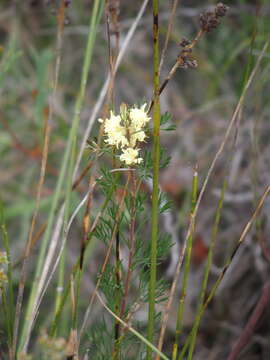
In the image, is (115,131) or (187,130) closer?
(115,131)

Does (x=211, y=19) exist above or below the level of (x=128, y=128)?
above

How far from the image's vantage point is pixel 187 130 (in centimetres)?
186

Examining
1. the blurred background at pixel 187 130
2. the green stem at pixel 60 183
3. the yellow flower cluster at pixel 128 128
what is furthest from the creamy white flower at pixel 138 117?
the blurred background at pixel 187 130

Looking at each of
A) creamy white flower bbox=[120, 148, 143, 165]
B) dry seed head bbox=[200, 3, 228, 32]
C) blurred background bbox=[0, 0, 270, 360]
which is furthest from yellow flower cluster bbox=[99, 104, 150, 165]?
blurred background bbox=[0, 0, 270, 360]

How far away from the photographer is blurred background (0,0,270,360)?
1.49 metres

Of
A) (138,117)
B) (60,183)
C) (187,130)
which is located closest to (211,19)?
(138,117)

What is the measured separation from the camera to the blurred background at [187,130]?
1489mm

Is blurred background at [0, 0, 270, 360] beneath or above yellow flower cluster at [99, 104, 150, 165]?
above

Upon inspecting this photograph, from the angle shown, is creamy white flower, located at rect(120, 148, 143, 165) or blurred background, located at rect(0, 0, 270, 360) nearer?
creamy white flower, located at rect(120, 148, 143, 165)

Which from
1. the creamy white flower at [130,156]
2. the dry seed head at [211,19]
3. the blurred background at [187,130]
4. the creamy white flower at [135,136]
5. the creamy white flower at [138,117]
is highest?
the blurred background at [187,130]

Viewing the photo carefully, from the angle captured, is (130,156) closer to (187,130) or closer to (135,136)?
(135,136)

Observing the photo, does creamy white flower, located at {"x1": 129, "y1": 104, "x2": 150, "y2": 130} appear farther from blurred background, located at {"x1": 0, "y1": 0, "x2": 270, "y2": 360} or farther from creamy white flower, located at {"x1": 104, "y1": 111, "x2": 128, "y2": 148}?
blurred background, located at {"x1": 0, "y1": 0, "x2": 270, "y2": 360}

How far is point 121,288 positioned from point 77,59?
1603mm

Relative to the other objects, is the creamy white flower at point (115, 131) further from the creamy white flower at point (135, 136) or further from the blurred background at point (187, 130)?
the blurred background at point (187, 130)
